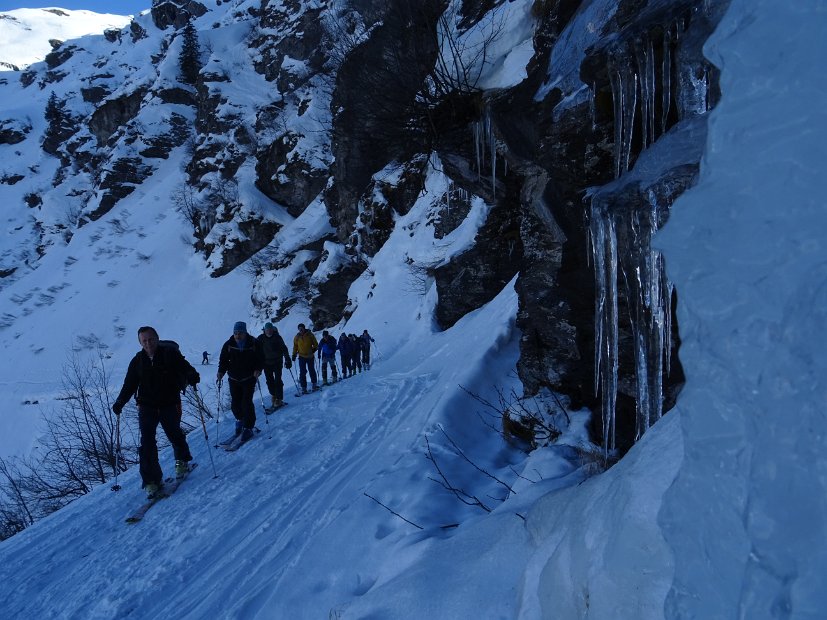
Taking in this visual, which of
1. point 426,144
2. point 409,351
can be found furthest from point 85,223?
point 426,144

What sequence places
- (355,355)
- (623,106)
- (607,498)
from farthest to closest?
1. (355,355)
2. (623,106)
3. (607,498)

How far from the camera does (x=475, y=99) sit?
7.52 m

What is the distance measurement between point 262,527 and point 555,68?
5.29 meters

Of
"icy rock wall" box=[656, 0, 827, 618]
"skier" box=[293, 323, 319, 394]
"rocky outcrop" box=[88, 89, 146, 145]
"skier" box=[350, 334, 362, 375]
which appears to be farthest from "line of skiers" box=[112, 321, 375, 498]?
"rocky outcrop" box=[88, 89, 146, 145]

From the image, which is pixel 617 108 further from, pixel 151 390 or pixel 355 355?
pixel 355 355

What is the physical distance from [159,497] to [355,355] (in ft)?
28.3

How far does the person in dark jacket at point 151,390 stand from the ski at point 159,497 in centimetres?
6

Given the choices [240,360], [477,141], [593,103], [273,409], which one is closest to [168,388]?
[240,360]

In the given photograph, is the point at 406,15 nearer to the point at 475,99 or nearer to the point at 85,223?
the point at 475,99

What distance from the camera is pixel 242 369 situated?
6070 mm

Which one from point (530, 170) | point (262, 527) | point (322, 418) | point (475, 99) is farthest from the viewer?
point (475, 99)

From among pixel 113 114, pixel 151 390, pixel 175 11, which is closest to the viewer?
pixel 151 390

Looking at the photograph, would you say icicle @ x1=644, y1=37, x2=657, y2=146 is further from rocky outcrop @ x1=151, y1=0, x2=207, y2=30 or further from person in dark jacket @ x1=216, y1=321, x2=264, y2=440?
rocky outcrop @ x1=151, y1=0, x2=207, y2=30

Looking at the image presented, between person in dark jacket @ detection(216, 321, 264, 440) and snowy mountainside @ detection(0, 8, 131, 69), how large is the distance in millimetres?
104878
